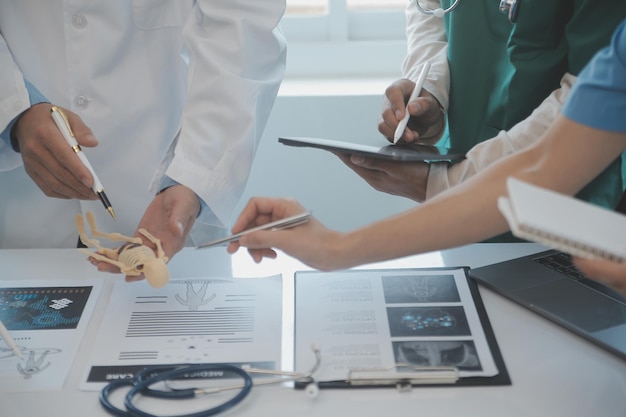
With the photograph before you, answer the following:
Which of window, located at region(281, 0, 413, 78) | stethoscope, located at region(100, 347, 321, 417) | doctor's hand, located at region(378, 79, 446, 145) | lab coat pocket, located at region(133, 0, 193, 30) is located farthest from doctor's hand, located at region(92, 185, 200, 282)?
window, located at region(281, 0, 413, 78)

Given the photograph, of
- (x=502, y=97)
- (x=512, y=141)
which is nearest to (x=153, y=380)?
(x=512, y=141)

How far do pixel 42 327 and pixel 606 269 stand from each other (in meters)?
0.81

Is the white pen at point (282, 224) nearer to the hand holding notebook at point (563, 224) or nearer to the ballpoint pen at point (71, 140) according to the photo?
the ballpoint pen at point (71, 140)

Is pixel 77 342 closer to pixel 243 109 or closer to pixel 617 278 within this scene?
pixel 243 109

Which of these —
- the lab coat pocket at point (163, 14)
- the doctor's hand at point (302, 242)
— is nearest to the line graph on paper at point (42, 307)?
the doctor's hand at point (302, 242)

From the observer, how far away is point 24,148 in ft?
4.00

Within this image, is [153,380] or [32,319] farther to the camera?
[32,319]

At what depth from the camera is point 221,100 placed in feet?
4.19

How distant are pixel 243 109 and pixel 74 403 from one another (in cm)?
58

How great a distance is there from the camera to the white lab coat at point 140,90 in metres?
1.27

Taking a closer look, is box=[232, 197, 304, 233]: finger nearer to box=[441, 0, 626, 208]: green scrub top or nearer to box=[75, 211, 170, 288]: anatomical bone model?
box=[75, 211, 170, 288]: anatomical bone model

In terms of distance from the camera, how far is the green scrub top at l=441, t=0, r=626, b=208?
125 cm

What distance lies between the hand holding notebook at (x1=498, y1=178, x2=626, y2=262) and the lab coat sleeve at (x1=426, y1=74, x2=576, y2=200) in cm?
53

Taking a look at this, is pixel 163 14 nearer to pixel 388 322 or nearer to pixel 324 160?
pixel 388 322
